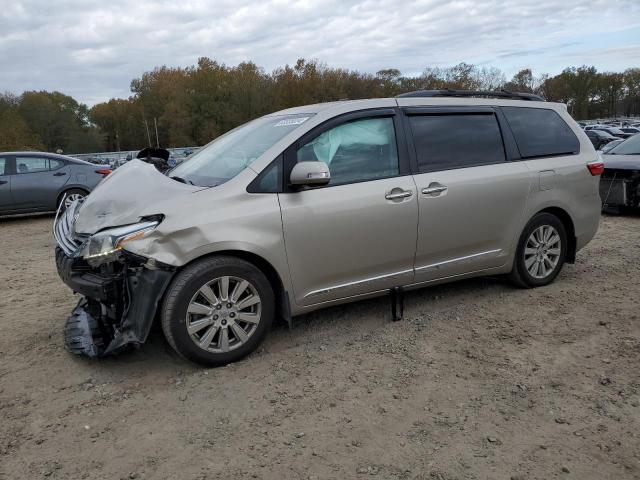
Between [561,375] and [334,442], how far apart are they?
62.5 inches

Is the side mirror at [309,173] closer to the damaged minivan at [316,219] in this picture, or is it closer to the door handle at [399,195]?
the damaged minivan at [316,219]

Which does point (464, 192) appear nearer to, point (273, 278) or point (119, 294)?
point (273, 278)

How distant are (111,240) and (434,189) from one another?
2.38 m

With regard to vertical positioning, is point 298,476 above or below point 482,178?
below

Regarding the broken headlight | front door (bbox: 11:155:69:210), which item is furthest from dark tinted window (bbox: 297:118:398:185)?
front door (bbox: 11:155:69:210)

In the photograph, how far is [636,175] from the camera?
862cm

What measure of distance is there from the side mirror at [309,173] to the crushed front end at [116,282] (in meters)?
0.95

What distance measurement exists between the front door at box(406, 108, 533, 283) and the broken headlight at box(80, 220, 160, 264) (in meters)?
2.04

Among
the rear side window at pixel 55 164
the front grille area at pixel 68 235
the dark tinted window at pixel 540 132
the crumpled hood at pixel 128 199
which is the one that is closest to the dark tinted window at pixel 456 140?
the dark tinted window at pixel 540 132

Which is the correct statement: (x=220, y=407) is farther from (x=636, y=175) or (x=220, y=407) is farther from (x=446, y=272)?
(x=636, y=175)

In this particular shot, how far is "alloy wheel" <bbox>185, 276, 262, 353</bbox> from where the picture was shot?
11.6ft

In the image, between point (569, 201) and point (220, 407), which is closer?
point (220, 407)

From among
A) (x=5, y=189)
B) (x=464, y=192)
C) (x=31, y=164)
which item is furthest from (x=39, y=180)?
(x=464, y=192)

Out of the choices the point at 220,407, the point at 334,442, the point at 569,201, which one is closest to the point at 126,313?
the point at 220,407
